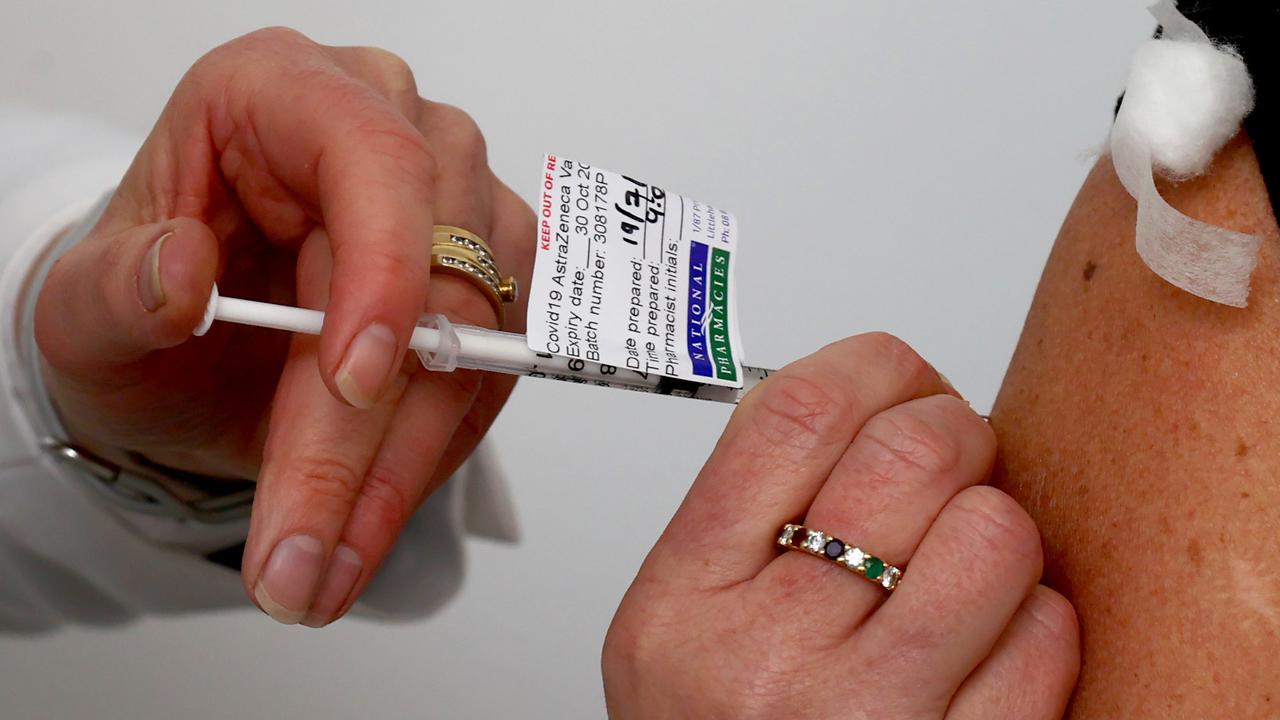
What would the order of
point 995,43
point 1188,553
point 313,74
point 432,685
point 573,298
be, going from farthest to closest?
point 432,685
point 995,43
point 313,74
point 573,298
point 1188,553

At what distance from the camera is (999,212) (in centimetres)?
139

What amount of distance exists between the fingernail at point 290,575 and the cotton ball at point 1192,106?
21.6 inches

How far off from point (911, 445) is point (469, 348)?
277mm

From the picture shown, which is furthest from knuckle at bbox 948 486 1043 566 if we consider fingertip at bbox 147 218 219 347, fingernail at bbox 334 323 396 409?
fingertip at bbox 147 218 219 347

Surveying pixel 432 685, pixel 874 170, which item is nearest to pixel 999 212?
pixel 874 170

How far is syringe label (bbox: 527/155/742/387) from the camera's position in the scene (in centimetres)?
65

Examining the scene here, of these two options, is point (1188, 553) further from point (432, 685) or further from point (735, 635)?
point (432, 685)

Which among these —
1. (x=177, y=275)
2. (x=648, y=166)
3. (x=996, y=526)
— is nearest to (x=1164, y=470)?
(x=996, y=526)

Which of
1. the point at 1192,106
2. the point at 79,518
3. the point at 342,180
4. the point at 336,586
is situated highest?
the point at 1192,106

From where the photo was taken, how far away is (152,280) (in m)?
0.66

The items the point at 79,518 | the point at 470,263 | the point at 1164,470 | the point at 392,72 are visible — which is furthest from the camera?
the point at 79,518

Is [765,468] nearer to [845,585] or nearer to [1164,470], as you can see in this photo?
[845,585]

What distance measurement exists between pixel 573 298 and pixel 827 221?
32.8 inches

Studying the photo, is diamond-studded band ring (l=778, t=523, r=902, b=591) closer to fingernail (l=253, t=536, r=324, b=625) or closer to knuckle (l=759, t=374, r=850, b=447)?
knuckle (l=759, t=374, r=850, b=447)
